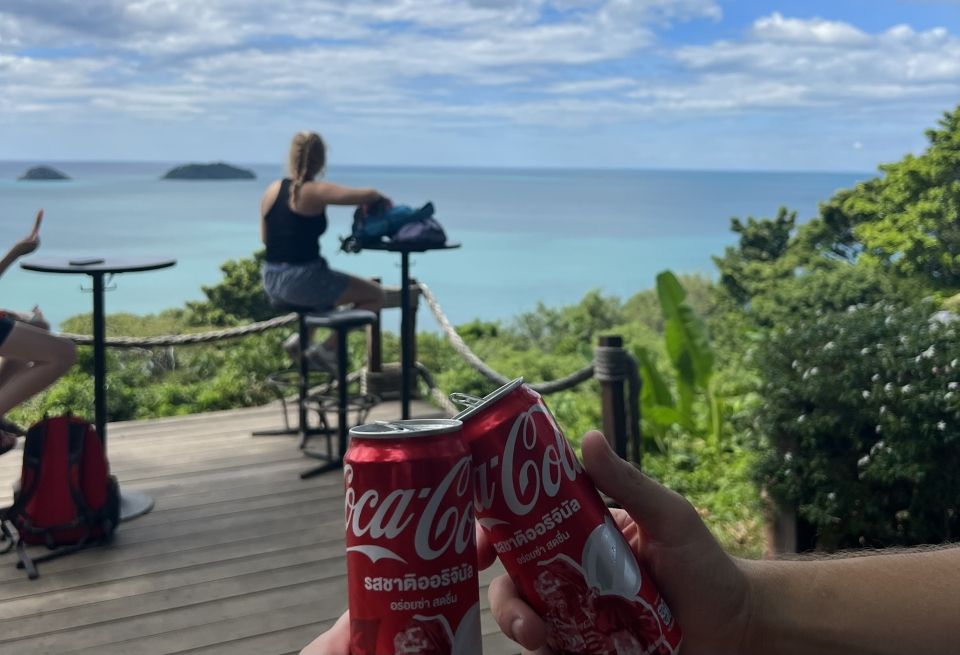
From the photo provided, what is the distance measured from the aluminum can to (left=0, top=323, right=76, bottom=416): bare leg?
10.3ft

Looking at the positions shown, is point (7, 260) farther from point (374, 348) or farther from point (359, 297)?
point (374, 348)

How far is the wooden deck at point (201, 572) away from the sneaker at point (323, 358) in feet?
1.60

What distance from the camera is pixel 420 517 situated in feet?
3.06

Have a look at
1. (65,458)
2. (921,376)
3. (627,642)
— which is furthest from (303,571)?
(627,642)

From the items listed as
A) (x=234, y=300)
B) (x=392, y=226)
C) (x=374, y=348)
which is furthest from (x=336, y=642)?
(x=234, y=300)

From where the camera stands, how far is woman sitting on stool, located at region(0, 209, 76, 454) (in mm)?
3641

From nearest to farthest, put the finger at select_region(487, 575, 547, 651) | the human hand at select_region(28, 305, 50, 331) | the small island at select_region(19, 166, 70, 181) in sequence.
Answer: the finger at select_region(487, 575, 547, 651) → the human hand at select_region(28, 305, 50, 331) → the small island at select_region(19, 166, 70, 181)

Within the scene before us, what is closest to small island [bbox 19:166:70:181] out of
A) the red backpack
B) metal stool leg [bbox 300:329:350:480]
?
metal stool leg [bbox 300:329:350:480]

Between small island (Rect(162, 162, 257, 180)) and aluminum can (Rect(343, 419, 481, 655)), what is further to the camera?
small island (Rect(162, 162, 257, 180))

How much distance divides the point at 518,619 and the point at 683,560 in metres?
0.36

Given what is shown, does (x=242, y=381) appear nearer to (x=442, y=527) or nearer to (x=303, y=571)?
(x=303, y=571)

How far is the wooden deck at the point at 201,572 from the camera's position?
2.97 m

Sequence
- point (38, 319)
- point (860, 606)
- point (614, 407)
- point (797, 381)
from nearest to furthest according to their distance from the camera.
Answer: point (860, 606), point (797, 381), point (38, 319), point (614, 407)

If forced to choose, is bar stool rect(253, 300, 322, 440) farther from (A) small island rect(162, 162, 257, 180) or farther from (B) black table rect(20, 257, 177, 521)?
(A) small island rect(162, 162, 257, 180)
